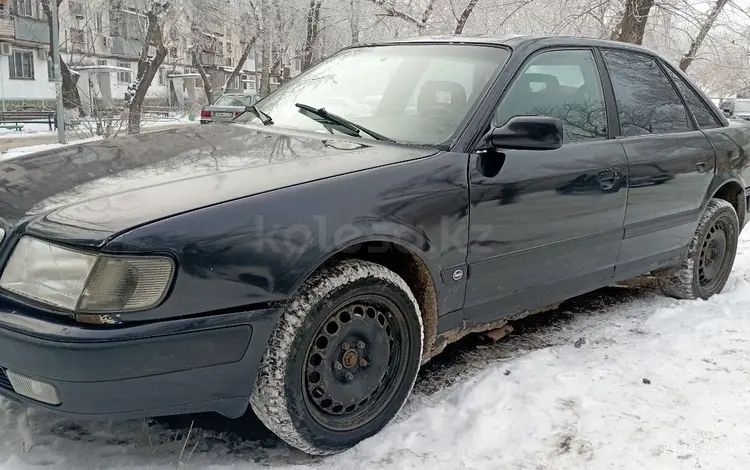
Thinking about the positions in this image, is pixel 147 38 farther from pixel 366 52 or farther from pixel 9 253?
pixel 9 253

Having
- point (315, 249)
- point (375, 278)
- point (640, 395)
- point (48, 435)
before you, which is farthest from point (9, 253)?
point (640, 395)

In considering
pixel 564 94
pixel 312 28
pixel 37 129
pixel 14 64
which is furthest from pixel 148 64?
pixel 564 94

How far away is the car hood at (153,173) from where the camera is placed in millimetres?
2080

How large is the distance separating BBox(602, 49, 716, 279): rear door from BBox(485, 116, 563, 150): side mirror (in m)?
1.01

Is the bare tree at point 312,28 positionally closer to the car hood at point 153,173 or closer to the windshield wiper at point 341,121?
the windshield wiper at point 341,121

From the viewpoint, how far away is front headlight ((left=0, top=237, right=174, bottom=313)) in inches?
77.5

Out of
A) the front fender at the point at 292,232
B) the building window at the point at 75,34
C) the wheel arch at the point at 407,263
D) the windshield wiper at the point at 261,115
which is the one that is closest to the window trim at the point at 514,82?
the front fender at the point at 292,232

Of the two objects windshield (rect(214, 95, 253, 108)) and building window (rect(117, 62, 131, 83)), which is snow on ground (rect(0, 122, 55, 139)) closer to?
windshield (rect(214, 95, 253, 108))

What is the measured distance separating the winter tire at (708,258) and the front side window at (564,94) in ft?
4.46

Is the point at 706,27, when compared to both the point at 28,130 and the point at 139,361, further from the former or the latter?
the point at 28,130

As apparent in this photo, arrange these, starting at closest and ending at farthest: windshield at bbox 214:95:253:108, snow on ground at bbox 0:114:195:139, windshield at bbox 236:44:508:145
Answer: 1. windshield at bbox 236:44:508:145
2. snow on ground at bbox 0:114:195:139
3. windshield at bbox 214:95:253:108

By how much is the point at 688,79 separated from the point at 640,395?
2.46 metres

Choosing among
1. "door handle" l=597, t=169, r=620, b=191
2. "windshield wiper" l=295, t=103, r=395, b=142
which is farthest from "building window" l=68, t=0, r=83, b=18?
"door handle" l=597, t=169, r=620, b=191

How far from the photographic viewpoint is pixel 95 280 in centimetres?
197
